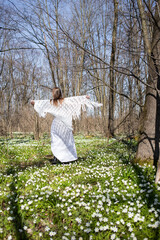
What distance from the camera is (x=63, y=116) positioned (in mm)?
6230

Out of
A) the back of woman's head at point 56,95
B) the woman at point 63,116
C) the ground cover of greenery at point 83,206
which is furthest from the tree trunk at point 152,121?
the back of woman's head at point 56,95

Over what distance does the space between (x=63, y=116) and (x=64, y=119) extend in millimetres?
106

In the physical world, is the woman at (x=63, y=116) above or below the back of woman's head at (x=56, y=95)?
below

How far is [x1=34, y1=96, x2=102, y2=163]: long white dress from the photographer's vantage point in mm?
6207

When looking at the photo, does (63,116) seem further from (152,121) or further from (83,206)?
(83,206)

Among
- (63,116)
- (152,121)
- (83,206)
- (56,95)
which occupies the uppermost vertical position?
(56,95)

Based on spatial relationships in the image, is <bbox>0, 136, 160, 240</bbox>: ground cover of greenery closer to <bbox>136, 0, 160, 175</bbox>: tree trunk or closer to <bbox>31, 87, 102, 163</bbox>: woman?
<bbox>136, 0, 160, 175</bbox>: tree trunk

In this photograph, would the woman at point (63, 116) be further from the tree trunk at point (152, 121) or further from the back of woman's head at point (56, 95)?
the tree trunk at point (152, 121)

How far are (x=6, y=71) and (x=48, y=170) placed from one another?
946 inches

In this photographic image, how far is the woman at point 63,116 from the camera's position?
6199 millimetres

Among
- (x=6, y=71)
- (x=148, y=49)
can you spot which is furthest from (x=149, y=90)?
(x=6, y=71)

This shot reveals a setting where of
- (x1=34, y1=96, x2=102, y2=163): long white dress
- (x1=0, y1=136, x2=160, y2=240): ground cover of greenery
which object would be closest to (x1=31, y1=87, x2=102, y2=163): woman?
(x1=34, y1=96, x2=102, y2=163): long white dress

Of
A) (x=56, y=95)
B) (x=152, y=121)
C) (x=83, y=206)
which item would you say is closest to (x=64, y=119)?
(x=56, y=95)

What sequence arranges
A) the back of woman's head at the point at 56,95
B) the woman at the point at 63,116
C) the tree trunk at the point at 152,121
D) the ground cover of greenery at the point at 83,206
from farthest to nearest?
the woman at the point at 63,116
the back of woman's head at the point at 56,95
the tree trunk at the point at 152,121
the ground cover of greenery at the point at 83,206
